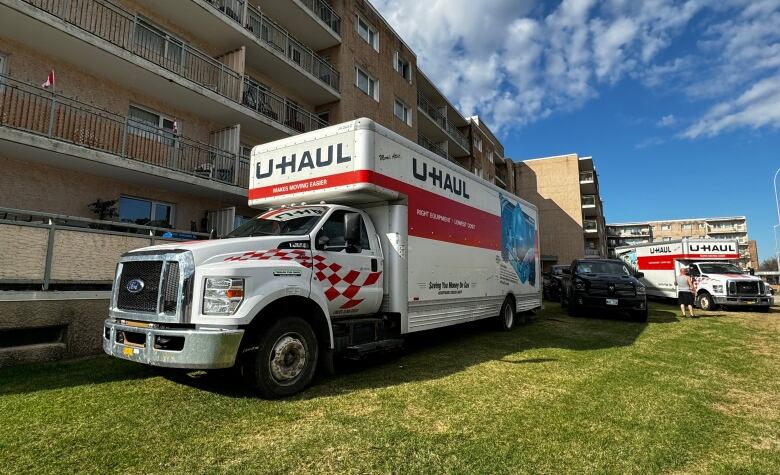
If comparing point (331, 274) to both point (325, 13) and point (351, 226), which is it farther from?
point (325, 13)

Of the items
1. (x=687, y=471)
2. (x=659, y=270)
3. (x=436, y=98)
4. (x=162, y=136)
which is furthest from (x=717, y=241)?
(x=162, y=136)

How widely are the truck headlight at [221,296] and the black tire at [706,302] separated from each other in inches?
766

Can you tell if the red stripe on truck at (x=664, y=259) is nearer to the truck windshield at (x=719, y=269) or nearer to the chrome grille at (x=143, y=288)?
the truck windshield at (x=719, y=269)

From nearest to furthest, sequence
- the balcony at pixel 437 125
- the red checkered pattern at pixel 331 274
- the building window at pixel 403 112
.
Result: the red checkered pattern at pixel 331 274 → the building window at pixel 403 112 → the balcony at pixel 437 125

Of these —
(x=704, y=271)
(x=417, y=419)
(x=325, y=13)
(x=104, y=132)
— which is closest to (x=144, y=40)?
(x=104, y=132)

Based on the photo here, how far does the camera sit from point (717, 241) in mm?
23219

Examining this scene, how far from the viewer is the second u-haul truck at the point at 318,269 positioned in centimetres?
446

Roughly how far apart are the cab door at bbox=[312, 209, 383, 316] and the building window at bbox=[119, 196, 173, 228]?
7.65 meters

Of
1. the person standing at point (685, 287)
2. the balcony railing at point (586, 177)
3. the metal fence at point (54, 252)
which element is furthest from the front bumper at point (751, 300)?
the balcony railing at point (586, 177)

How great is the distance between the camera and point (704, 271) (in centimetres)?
1758

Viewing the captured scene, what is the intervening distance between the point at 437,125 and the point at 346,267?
25.0m

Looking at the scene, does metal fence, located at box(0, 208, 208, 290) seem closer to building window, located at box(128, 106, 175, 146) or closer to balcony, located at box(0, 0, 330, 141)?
building window, located at box(128, 106, 175, 146)

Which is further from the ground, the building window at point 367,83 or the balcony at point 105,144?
the building window at point 367,83

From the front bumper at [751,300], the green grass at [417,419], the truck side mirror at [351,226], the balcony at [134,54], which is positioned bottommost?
the green grass at [417,419]
